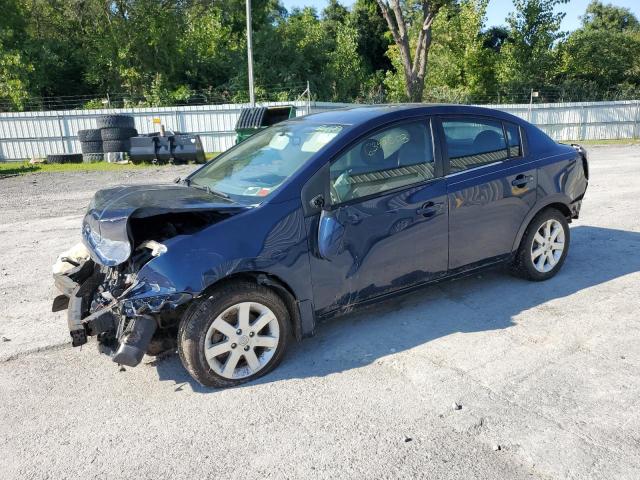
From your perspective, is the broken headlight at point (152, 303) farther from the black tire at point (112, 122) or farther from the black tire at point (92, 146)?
the black tire at point (92, 146)

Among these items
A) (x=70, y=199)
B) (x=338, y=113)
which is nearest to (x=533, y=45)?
(x=70, y=199)

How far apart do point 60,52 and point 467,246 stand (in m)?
31.2

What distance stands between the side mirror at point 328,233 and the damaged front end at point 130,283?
630 millimetres

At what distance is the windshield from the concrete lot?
4.08 feet

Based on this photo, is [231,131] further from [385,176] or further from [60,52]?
[385,176]

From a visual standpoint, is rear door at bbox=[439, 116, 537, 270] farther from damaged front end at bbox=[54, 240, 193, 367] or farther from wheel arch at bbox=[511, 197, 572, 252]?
damaged front end at bbox=[54, 240, 193, 367]

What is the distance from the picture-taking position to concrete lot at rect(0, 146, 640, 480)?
276 centimetres

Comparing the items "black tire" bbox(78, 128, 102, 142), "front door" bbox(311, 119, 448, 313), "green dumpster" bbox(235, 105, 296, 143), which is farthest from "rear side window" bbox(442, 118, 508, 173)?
"black tire" bbox(78, 128, 102, 142)

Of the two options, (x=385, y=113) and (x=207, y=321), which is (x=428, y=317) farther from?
(x=207, y=321)

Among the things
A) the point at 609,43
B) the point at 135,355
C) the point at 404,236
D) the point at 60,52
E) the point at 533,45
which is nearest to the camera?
the point at 135,355

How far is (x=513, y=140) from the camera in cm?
486

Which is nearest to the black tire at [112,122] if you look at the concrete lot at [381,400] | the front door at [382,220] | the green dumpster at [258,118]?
the green dumpster at [258,118]

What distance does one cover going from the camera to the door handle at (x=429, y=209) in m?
4.12

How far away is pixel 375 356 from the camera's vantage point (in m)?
3.84
